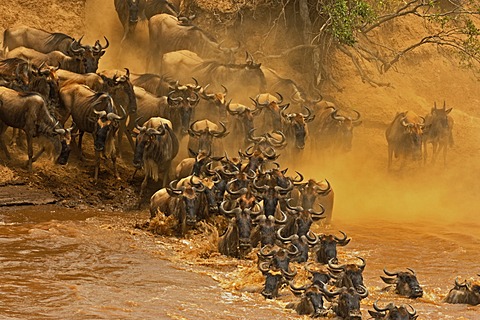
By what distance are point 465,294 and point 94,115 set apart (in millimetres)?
8807

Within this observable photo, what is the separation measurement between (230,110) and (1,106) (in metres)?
4.91

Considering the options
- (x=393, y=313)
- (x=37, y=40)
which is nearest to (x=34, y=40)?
(x=37, y=40)

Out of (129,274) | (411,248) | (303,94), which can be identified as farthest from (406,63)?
(129,274)

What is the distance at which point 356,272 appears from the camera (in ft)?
42.8

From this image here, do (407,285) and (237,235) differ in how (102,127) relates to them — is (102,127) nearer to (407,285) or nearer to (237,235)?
(237,235)

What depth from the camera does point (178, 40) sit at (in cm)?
2480

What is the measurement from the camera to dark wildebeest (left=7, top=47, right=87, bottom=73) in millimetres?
21734

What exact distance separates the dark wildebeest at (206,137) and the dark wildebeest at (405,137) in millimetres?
5420

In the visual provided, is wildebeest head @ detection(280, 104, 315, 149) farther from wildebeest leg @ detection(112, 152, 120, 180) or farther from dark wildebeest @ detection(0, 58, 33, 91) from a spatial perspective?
dark wildebeest @ detection(0, 58, 33, 91)

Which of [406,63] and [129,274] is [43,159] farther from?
[406,63]

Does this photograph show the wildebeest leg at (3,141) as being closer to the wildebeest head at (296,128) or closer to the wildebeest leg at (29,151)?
the wildebeest leg at (29,151)

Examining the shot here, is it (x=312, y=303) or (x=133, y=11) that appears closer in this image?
(x=312, y=303)

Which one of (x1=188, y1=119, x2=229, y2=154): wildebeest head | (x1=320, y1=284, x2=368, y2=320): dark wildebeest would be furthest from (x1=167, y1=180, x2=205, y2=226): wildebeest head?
(x1=320, y1=284, x2=368, y2=320): dark wildebeest

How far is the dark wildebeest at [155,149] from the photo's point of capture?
1914cm
